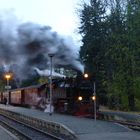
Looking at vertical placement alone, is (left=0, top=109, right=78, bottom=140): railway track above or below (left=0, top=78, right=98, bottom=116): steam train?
below

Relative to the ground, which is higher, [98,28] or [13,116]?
[98,28]

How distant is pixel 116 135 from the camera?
18969mm

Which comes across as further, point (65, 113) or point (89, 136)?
point (65, 113)

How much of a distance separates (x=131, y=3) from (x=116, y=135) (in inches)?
1155

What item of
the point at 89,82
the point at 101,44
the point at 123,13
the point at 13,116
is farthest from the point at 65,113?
the point at 101,44

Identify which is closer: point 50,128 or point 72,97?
point 50,128

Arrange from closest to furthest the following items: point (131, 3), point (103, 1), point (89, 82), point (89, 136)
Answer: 1. point (89, 136)
2. point (89, 82)
3. point (131, 3)
4. point (103, 1)

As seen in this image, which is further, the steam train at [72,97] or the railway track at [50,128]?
the steam train at [72,97]

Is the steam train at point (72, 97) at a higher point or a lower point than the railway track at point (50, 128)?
higher

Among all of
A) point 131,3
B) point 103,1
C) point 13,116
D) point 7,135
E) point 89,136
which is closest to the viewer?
point 89,136

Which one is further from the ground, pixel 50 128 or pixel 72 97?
pixel 72 97

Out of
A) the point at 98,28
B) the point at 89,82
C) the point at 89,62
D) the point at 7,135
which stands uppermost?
the point at 98,28

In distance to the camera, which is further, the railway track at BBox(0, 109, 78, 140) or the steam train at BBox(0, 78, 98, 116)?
the steam train at BBox(0, 78, 98, 116)

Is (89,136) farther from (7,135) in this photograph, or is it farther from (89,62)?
(89,62)
